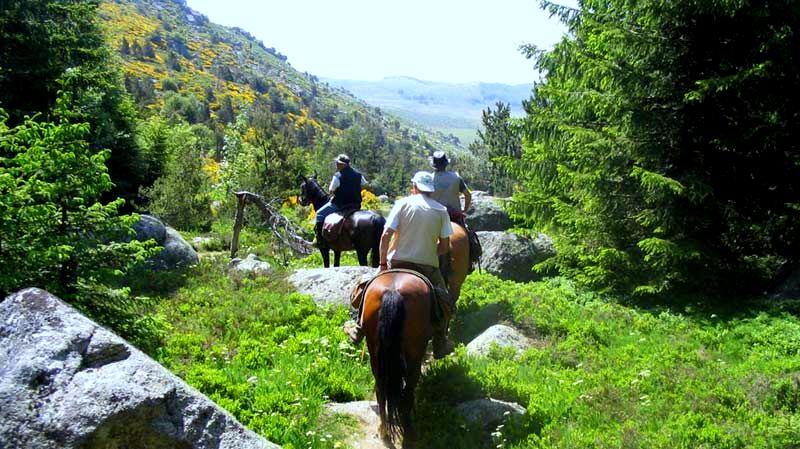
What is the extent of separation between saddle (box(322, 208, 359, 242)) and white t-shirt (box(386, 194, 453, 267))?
621 cm

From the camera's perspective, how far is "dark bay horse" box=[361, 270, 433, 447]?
6.04 meters

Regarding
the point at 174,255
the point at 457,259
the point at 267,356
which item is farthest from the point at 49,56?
the point at 457,259

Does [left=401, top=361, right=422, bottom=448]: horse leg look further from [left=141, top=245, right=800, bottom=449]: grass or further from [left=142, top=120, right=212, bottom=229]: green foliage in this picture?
[left=142, top=120, right=212, bottom=229]: green foliage

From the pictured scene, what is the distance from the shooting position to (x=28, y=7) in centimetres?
1688

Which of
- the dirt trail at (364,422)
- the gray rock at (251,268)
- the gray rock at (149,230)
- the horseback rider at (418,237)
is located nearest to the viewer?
the dirt trail at (364,422)

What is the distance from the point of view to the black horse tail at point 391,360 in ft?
19.8

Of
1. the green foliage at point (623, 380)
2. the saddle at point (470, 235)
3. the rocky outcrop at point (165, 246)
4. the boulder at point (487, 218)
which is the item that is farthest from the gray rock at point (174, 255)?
the boulder at point (487, 218)

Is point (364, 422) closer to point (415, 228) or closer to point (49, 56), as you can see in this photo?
point (415, 228)

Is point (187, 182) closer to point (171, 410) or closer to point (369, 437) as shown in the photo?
point (369, 437)

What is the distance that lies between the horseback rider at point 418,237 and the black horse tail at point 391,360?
2.95 ft

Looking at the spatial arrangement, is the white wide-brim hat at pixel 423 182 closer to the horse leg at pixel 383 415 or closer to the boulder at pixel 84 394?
the horse leg at pixel 383 415

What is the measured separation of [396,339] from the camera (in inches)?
238

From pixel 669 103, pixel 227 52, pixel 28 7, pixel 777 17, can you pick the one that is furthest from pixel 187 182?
pixel 227 52

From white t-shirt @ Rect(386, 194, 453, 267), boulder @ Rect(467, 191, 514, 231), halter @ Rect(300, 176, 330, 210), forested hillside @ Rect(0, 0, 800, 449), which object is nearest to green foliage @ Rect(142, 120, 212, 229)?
forested hillside @ Rect(0, 0, 800, 449)
